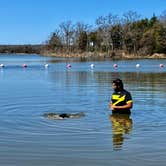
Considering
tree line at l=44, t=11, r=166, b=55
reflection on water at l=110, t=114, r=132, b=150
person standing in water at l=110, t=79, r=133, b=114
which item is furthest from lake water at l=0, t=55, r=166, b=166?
tree line at l=44, t=11, r=166, b=55

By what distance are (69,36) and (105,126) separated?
5957 inches

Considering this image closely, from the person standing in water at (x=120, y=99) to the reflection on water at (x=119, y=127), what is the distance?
0.69ft

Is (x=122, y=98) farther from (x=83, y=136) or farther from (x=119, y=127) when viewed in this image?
(x=83, y=136)

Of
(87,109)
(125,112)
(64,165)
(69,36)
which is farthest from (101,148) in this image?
(69,36)

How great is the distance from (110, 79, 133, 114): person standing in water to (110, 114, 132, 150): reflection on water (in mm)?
210

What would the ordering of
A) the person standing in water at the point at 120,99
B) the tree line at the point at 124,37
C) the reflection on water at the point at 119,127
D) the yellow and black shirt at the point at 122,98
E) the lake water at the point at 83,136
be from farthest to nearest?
the tree line at the point at 124,37 < the yellow and black shirt at the point at 122,98 < the person standing in water at the point at 120,99 < the reflection on water at the point at 119,127 < the lake water at the point at 83,136

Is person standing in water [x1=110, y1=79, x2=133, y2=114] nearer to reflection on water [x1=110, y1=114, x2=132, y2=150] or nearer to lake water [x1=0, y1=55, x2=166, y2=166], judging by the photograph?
reflection on water [x1=110, y1=114, x2=132, y2=150]

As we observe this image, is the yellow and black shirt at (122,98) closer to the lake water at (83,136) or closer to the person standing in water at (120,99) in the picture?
the person standing in water at (120,99)

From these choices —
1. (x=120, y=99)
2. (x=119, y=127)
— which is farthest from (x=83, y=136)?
(x=120, y=99)

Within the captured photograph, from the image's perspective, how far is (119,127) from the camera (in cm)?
1505

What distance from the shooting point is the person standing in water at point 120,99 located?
655 inches

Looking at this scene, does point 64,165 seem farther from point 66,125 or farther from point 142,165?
point 66,125

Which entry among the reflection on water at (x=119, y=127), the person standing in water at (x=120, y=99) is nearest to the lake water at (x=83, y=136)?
the reflection on water at (x=119, y=127)

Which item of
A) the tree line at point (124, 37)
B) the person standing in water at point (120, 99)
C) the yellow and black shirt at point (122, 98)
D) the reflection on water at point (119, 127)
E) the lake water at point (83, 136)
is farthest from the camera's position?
the tree line at point (124, 37)
